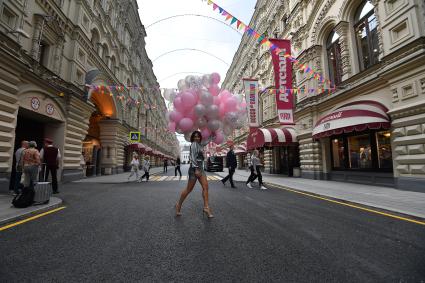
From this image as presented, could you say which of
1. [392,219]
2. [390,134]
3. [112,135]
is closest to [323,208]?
[392,219]

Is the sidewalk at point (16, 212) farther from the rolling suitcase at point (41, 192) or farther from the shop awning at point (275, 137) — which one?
the shop awning at point (275, 137)

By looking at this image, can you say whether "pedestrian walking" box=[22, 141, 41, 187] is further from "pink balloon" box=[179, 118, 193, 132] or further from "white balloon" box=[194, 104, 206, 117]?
"white balloon" box=[194, 104, 206, 117]

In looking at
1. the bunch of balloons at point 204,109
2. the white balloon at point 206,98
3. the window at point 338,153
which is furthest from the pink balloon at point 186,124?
the window at point 338,153

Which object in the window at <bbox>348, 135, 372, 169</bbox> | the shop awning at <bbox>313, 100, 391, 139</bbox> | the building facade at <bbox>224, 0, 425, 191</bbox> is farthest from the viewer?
the window at <bbox>348, 135, 372, 169</bbox>

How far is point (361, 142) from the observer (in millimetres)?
11477

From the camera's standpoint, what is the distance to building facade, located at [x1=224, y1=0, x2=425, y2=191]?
8148 millimetres

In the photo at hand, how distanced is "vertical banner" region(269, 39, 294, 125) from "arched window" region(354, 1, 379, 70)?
12.1 feet

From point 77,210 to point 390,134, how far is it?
12.0m

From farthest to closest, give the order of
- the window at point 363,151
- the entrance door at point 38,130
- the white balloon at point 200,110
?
1. the entrance door at point 38,130
2. the window at point 363,151
3. the white balloon at point 200,110

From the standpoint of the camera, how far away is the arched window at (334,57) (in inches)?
516

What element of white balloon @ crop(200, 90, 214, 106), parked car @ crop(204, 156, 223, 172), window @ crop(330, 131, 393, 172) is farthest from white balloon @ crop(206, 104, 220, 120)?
parked car @ crop(204, 156, 223, 172)

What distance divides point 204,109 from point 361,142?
1022 cm

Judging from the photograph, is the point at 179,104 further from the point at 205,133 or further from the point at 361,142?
the point at 361,142

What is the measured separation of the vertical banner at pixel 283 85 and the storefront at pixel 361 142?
6.95 ft
